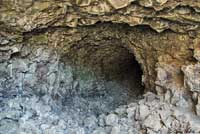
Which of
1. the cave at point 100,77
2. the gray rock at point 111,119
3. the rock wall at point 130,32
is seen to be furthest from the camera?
the cave at point 100,77

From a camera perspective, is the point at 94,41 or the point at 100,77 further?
the point at 100,77

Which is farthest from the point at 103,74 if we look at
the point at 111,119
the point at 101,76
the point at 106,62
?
the point at 111,119

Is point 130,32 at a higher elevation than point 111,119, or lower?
higher

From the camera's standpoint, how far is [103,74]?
12.9ft

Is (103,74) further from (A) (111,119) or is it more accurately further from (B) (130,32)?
(A) (111,119)

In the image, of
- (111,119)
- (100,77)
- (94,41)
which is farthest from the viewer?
(100,77)

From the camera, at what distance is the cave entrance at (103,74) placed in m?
3.36

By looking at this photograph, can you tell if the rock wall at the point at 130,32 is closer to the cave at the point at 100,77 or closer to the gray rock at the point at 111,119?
the cave at the point at 100,77

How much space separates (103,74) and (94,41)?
73 centimetres

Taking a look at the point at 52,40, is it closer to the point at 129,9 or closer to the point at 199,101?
the point at 129,9

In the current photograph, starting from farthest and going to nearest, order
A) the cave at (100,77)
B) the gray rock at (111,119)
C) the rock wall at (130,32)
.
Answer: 1. the cave at (100,77)
2. the gray rock at (111,119)
3. the rock wall at (130,32)

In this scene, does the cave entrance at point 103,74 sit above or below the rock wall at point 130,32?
below

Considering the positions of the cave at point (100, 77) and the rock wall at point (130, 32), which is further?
the cave at point (100, 77)

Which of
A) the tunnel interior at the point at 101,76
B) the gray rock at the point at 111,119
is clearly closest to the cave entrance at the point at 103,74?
the tunnel interior at the point at 101,76
